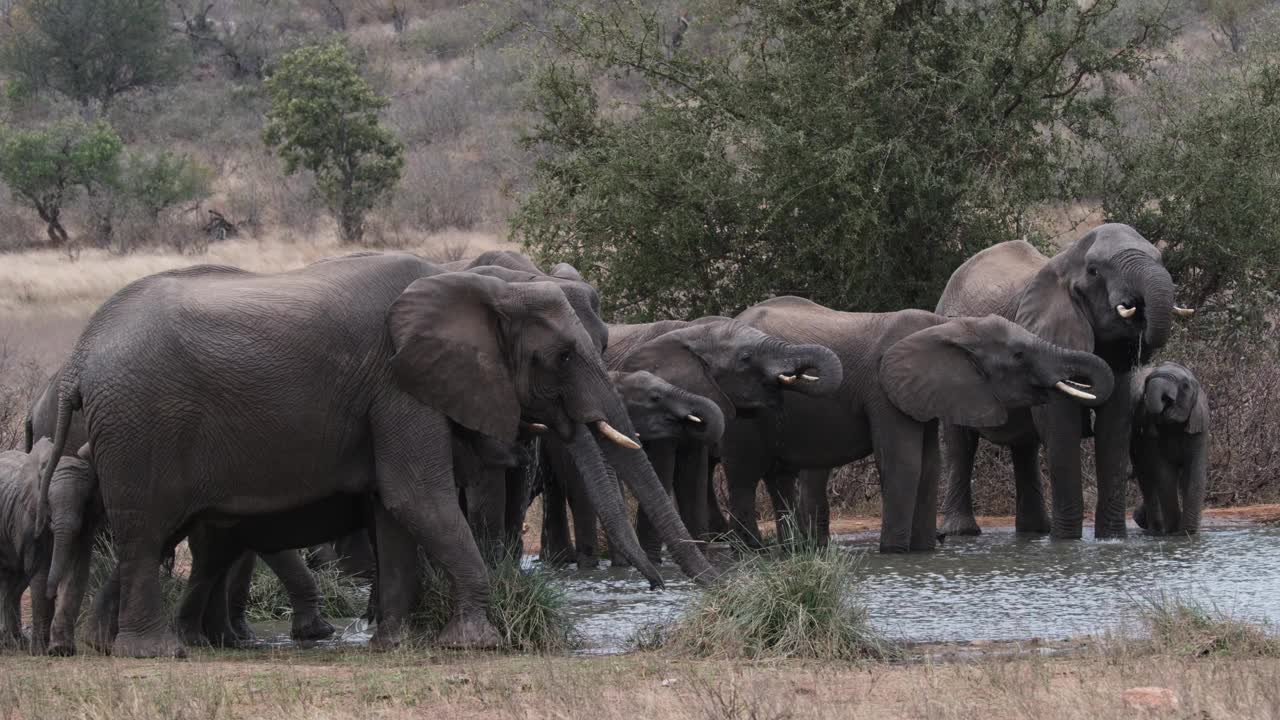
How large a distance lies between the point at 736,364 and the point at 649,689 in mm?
5760

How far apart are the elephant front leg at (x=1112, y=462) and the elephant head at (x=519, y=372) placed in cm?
509

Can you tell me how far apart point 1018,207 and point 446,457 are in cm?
1047

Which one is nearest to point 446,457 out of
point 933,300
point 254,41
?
point 933,300

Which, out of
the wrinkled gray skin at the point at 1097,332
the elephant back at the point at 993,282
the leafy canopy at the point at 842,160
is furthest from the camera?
the leafy canopy at the point at 842,160

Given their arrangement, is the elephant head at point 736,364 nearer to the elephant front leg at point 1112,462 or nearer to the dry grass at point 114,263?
the elephant front leg at point 1112,462

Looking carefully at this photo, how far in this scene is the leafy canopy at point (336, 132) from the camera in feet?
129

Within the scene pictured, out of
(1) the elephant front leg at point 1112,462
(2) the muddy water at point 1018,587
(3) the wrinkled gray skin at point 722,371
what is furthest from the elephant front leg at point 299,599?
(1) the elephant front leg at point 1112,462

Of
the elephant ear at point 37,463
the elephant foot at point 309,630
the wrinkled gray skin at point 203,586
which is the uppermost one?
the elephant ear at point 37,463

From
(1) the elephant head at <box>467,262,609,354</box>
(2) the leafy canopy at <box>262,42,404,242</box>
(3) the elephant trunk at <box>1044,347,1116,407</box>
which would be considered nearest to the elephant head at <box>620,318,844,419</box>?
(3) the elephant trunk at <box>1044,347,1116,407</box>

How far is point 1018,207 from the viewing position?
62.0 feet

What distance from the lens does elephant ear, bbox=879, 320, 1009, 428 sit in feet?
44.0

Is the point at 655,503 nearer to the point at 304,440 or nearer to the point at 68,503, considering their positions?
the point at 304,440

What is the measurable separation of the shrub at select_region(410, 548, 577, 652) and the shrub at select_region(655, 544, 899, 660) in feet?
1.93

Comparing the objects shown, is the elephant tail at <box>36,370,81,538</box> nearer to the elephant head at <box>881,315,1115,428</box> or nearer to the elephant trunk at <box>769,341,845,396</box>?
the elephant trunk at <box>769,341,845,396</box>
